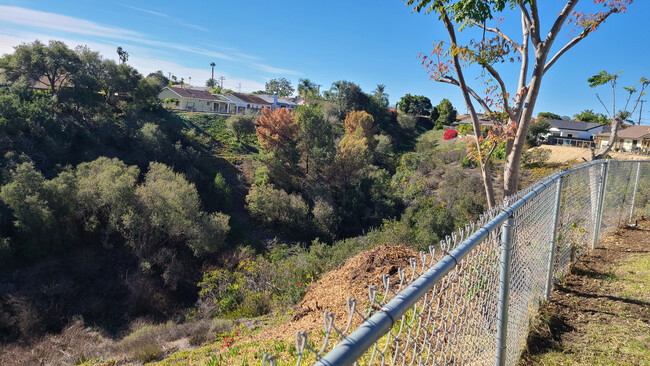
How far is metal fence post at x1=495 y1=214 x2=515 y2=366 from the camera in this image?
2189mm

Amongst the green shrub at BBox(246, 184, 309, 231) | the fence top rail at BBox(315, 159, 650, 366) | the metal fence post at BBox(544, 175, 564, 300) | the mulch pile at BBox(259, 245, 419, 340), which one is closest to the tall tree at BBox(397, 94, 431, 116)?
the green shrub at BBox(246, 184, 309, 231)

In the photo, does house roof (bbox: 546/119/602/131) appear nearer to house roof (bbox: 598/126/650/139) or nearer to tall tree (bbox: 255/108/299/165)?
house roof (bbox: 598/126/650/139)

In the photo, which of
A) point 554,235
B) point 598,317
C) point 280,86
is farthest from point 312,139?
point 280,86

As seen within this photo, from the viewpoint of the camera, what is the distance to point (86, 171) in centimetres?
2014

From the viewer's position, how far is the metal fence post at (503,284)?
2189 millimetres

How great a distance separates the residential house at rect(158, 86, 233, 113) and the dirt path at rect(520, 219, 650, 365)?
1790 inches

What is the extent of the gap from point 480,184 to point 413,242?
37.9 feet

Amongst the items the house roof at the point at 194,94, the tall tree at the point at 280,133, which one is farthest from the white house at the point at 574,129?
the house roof at the point at 194,94

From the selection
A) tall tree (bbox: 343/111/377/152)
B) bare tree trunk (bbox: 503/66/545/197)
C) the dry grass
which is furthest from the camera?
tall tree (bbox: 343/111/377/152)

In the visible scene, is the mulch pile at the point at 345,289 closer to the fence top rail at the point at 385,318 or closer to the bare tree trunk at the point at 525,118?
the bare tree trunk at the point at 525,118

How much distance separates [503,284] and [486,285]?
303 mm

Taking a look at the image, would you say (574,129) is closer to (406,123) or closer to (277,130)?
(406,123)

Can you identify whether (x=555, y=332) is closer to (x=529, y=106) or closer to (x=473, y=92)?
(x=529, y=106)

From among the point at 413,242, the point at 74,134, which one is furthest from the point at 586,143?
the point at 74,134
